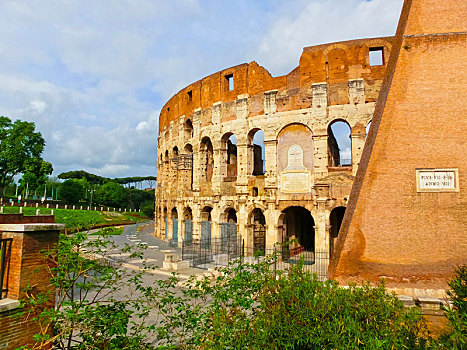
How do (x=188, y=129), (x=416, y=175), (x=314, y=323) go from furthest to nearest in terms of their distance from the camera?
(x=188, y=129) → (x=416, y=175) → (x=314, y=323)

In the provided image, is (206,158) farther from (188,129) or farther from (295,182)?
(295,182)

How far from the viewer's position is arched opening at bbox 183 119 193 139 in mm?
23750

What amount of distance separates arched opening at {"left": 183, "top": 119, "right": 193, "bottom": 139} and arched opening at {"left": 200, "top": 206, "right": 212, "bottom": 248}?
6379mm

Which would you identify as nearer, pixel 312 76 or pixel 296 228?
pixel 312 76

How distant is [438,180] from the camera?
9000 millimetres

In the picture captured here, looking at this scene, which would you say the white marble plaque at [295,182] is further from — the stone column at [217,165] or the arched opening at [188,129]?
the arched opening at [188,129]

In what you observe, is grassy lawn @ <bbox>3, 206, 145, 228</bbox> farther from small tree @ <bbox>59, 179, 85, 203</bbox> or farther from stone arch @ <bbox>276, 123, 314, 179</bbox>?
stone arch @ <bbox>276, 123, 314, 179</bbox>

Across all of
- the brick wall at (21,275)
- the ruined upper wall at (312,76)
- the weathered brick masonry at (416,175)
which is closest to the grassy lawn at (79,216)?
the brick wall at (21,275)

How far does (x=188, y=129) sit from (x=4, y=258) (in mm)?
20100

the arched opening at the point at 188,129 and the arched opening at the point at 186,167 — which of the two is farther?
the arched opening at the point at 188,129

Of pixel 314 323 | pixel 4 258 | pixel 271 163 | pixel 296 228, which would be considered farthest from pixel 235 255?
pixel 314 323

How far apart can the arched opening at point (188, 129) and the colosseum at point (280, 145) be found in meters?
0.27

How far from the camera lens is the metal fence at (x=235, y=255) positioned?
1502cm

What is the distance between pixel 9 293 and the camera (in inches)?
177
